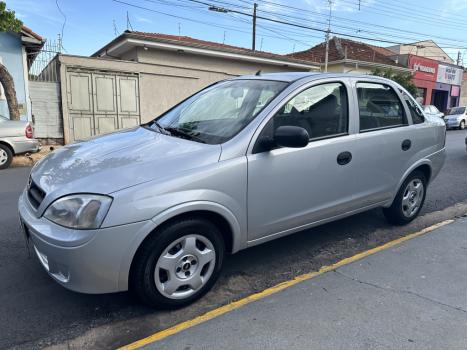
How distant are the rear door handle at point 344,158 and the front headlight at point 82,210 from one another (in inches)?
82.8

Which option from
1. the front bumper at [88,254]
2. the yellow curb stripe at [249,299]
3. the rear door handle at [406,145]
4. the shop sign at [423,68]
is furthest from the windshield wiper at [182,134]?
the shop sign at [423,68]

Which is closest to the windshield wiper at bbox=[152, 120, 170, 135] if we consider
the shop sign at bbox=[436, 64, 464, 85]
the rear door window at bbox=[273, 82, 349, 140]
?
the rear door window at bbox=[273, 82, 349, 140]

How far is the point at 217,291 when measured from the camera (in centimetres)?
323

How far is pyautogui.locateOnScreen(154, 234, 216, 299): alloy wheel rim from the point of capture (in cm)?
277

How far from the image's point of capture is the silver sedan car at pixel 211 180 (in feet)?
8.36

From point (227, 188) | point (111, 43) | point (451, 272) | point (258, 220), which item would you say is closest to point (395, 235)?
point (451, 272)

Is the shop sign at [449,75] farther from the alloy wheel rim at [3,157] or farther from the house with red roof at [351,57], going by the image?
the alloy wheel rim at [3,157]

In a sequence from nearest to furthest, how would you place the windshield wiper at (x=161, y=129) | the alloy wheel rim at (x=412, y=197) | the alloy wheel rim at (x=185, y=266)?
the alloy wheel rim at (x=185, y=266)
the windshield wiper at (x=161, y=129)
the alloy wheel rim at (x=412, y=197)

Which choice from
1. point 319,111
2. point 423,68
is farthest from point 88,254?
point 423,68

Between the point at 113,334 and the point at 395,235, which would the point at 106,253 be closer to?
the point at 113,334

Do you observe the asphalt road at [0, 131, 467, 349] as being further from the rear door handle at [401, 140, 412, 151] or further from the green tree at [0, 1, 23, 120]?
the green tree at [0, 1, 23, 120]

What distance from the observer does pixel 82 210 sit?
2.49m

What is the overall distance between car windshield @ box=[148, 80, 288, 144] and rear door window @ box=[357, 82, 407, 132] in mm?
969

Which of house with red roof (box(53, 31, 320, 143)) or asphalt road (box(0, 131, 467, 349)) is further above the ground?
house with red roof (box(53, 31, 320, 143))
